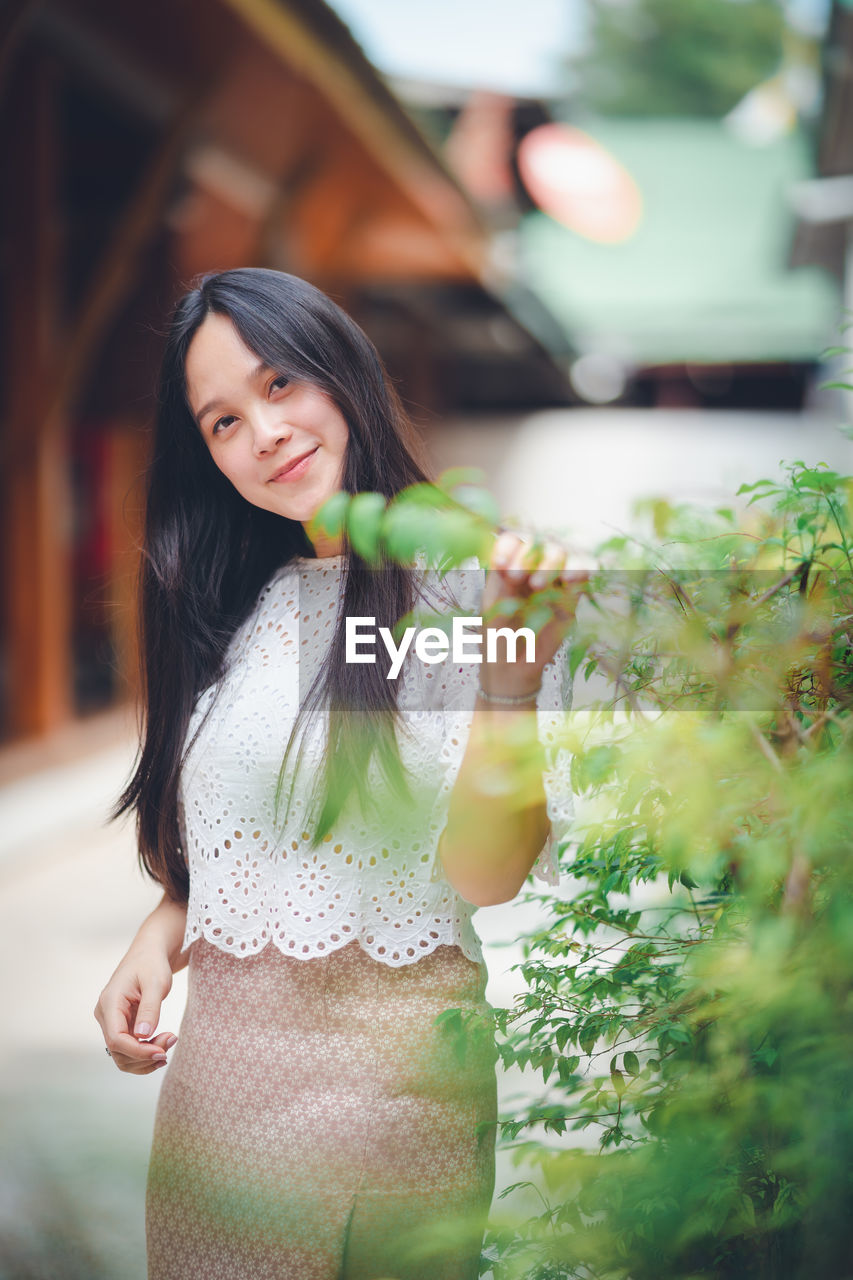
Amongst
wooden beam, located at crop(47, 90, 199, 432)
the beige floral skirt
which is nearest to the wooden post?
wooden beam, located at crop(47, 90, 199, 432)

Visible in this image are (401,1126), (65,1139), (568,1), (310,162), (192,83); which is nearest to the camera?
(401,1126)

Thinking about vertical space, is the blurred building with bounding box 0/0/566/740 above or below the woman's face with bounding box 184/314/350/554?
above

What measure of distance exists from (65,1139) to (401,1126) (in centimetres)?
162

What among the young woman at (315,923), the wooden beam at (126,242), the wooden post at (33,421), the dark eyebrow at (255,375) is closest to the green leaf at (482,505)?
the young woman at (315,923)

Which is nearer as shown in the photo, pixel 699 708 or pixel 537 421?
pixel 699 708

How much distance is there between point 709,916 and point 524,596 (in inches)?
17.3

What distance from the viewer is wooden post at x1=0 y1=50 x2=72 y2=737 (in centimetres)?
486

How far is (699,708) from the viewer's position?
89 cm

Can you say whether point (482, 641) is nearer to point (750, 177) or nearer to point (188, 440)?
point (188, 440)

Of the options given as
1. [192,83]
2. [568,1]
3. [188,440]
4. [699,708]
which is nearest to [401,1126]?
[699,708]

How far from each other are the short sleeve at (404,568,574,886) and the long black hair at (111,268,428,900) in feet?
0.16

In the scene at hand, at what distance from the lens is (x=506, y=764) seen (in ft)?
2.86

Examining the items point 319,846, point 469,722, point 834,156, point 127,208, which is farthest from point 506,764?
point 834,156

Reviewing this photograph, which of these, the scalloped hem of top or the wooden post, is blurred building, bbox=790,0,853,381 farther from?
the wooden post
